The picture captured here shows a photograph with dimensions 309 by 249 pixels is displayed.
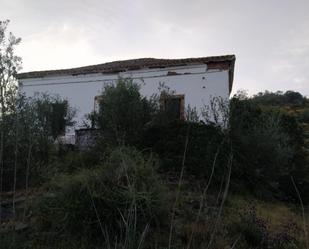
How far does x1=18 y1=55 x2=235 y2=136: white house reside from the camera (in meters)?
18.5

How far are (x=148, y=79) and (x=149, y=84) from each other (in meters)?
0.27

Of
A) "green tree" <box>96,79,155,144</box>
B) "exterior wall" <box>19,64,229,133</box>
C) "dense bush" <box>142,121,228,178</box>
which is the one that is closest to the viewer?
"dense bush" <box>142,121,228,178</box>

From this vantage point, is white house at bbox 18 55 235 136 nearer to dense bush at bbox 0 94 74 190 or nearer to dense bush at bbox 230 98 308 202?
dense bush at bbox 0 94 74 190

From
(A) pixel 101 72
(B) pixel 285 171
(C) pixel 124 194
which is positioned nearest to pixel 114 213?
(C) pixel 124 194

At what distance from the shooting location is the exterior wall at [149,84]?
18500mm

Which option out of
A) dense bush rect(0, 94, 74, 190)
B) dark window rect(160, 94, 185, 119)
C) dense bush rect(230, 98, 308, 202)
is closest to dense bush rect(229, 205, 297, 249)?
dense bush rect(230, 98, 308, 202)

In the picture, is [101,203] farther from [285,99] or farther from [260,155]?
[285,99]

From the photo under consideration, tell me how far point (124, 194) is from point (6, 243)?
2.16 meters

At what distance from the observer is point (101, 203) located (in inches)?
291

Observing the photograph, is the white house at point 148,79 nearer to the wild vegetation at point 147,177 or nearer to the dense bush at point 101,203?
the wild vegetation at point 147,177

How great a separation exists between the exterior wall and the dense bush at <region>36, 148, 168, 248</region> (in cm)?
1008

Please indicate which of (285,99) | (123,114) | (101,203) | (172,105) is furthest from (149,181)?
(285,99)

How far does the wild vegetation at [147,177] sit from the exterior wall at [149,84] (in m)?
2.38

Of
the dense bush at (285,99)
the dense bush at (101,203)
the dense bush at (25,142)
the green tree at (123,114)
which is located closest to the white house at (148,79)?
the dense bush at (25,142)
